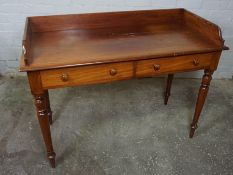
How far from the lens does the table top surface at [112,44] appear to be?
1353 mm

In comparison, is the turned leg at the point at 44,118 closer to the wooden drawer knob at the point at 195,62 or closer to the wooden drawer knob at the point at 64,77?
the wooden drawer knob at the point at 64,77

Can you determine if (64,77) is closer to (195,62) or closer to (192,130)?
(195,62)

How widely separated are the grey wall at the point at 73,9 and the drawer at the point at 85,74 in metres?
1.15

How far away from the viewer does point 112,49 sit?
4.86 ft

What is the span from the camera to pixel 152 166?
177 centimetres

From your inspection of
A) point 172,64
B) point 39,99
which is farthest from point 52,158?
point 172,64

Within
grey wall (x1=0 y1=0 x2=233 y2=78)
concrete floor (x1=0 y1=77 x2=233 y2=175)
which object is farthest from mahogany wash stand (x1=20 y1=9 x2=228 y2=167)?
grey wall (x1=0 y1=0 x2=233 y2=78)

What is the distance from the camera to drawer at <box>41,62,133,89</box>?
4.31 feet

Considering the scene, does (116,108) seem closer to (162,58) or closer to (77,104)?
(77,104)

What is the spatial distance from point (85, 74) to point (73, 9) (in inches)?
46.3

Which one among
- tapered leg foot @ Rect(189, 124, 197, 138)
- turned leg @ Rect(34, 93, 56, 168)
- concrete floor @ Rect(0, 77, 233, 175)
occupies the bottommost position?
concrete floor @ Rect(0, 77, 233, 175)

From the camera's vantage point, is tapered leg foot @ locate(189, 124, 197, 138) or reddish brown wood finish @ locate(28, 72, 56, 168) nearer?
reddish brown wood finish @ locate(28, 72, 56, 168)

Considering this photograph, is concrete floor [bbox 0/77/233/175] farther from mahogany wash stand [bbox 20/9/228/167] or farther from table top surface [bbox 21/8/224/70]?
table top surface [bbox 21/8/224/70]

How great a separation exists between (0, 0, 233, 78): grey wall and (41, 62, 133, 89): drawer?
1146mm
